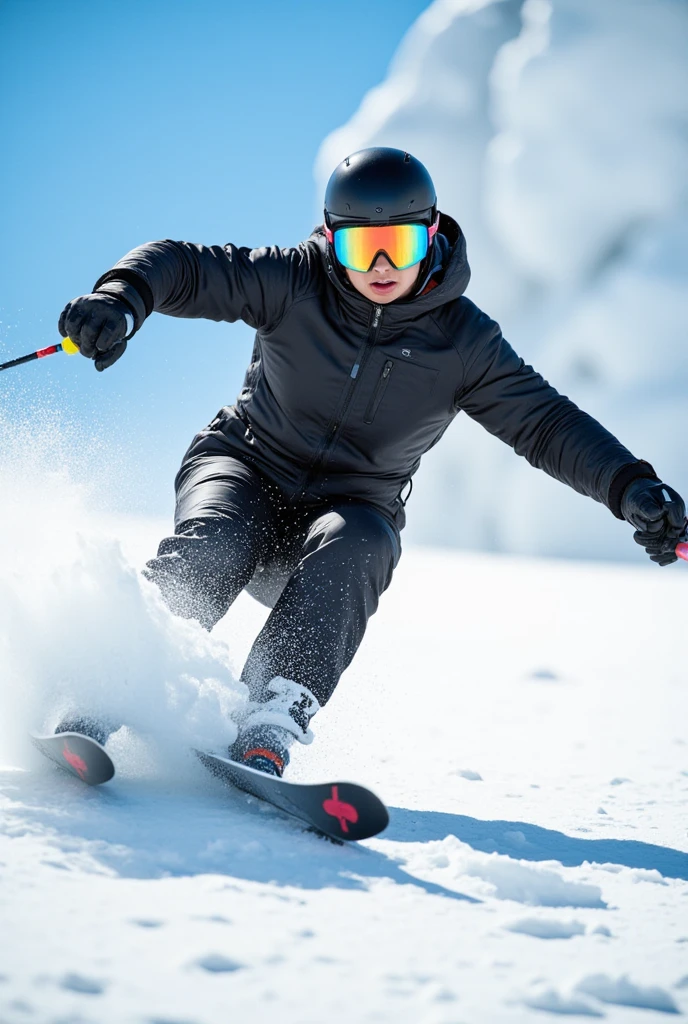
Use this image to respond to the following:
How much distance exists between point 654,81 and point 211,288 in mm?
17723

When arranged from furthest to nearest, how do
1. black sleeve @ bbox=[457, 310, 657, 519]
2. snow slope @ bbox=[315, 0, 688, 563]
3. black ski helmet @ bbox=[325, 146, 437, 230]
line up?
snow slope @ bbox=[315, 0, 688, 563]
black sleeve @ bbox=[457, 310, 657, 519]
black ski helmet @ bbox=[325, 146, 437, 230]

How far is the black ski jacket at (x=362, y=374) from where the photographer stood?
9.47 feet

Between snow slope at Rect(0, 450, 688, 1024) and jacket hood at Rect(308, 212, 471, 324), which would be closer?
snow slope at Rect(0, 450, 688, 1024)

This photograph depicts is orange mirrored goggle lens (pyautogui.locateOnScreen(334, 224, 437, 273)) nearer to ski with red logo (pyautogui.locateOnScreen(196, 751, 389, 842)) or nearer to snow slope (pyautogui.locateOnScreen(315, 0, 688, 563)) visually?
ski with red logo (pyautogui.locateOnScreen(196, 751, 389, 842))

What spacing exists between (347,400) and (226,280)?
595mm

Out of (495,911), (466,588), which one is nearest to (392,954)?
(495,911)

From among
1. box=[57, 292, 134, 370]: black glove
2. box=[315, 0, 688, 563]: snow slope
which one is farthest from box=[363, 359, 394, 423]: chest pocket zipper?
Answer: box=[315, 0, 688, 563]: snow slope

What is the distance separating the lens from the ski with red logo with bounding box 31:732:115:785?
1931 millimetres

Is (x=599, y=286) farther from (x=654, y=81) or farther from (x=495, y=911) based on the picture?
(x=495, y=911)

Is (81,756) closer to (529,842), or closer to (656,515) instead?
(529,842)

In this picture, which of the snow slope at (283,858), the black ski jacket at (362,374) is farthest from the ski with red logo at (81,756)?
the black ski jacket at (362,374)

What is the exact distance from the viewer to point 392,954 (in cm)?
141

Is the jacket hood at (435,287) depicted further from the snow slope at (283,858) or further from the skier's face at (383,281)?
the snow slope at (283,858)

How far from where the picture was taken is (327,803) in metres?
1.92
